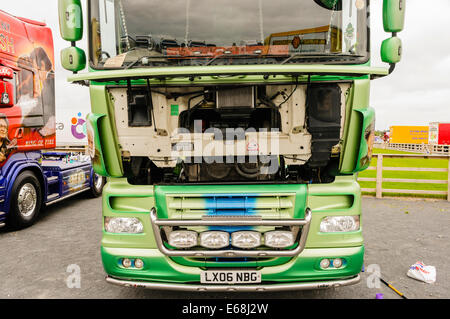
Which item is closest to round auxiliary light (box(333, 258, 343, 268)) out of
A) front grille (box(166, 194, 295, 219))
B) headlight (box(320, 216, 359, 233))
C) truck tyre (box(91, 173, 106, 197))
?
headlight (box(320, 216, 359, 233))

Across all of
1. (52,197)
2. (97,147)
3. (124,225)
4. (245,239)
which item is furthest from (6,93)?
(245,239)

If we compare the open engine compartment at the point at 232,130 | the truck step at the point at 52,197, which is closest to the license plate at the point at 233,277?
the open engine compartment at the point at 232,130

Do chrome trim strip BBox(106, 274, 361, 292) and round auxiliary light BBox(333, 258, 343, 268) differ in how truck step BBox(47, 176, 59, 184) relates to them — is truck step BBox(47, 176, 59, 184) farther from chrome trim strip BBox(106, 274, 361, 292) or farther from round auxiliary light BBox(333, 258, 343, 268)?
round auxiliary light BBox(333, 258, 343, 268)

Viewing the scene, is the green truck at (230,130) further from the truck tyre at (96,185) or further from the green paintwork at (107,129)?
the truck tyre at (96,185)

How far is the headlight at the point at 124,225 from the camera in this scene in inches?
113

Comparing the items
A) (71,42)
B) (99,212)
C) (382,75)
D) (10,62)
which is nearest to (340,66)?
(382,75)

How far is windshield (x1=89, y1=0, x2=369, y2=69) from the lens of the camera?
119 inches

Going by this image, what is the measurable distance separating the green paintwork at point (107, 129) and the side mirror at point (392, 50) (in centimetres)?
251

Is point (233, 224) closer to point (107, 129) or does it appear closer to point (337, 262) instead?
point (337, 262)

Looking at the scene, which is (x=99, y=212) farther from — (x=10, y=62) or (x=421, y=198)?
(x=421, y=198)

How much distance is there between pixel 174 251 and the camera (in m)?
2.77

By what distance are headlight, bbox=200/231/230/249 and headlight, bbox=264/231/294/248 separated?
0.34 m

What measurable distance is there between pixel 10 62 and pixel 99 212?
10.8 feet

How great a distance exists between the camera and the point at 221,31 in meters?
3.13
